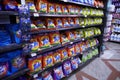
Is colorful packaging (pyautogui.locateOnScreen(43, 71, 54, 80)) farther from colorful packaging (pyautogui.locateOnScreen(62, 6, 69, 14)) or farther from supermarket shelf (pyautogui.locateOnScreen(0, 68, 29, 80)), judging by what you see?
colorful packaging (pyautogui.locateOnScreen(62, 6, 69, 14))

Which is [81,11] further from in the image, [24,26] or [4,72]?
[4,72]

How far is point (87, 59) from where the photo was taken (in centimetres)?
346

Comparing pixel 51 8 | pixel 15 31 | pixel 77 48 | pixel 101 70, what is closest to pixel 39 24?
pixel 51 8

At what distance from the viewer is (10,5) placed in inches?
58.8

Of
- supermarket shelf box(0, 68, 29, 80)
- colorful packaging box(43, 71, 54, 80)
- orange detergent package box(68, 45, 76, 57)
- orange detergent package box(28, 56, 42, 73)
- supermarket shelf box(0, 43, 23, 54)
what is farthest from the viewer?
orange detergent package box(68, 45, 76, 57)

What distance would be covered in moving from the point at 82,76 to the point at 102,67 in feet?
2.60

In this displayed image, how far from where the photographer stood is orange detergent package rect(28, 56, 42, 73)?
1874 millimetres

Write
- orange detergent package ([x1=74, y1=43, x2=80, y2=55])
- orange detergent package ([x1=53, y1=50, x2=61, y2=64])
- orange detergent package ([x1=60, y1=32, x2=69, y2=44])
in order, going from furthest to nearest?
orange detergent package ([x1=74, y1=43, x2=80, y2=55]) < orange detergent package ([x1=60, y1=32, x2=69, y2=44]) < orange detergent package ([x1=53, y1=50, x2=61, y2=64])

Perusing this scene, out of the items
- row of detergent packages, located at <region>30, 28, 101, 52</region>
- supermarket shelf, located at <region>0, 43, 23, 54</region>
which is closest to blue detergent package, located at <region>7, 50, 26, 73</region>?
supermarket shelf, located at <region>0, 43, 23, 54</region>

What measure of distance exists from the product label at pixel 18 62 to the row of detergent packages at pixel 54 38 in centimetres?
23

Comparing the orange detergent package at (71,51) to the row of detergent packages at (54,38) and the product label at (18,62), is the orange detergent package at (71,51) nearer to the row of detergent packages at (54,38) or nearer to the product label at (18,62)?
the row of detergent packages at (54,38)

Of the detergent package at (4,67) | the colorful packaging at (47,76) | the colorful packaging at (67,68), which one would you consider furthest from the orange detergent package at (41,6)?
the colorful packaging at (67,68)

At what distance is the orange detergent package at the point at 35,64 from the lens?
1.87 metres

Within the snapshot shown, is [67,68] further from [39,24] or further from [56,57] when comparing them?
[39,24]
